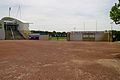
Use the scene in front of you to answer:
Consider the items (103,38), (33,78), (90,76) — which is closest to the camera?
(33,78)

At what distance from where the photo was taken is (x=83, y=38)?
59.5m

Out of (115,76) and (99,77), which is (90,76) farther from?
(115,76)

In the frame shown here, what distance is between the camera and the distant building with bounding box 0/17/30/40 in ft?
200

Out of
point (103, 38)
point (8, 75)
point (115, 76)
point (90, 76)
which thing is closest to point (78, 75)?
point (90, 76)

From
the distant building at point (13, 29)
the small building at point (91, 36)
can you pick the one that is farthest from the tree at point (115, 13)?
the distant building at point (13, 29)

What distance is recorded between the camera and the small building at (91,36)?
5688 cm

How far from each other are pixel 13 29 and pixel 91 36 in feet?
76.6

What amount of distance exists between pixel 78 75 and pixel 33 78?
1.89 meters

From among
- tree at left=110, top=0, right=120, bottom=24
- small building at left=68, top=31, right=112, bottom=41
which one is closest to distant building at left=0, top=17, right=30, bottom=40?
small building at left=68, top=31, right=112, bottom=41

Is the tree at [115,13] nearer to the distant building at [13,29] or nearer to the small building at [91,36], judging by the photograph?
the small building at [91,36]

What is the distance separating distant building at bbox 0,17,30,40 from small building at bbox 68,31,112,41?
14.8 metres

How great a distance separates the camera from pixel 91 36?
5853 centimetres

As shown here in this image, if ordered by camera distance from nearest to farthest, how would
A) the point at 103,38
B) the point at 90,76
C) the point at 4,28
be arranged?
1. the point at 90,76
2. the point at 103,38
3. the point at 4,28

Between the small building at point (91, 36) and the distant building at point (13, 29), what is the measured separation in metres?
14.8
